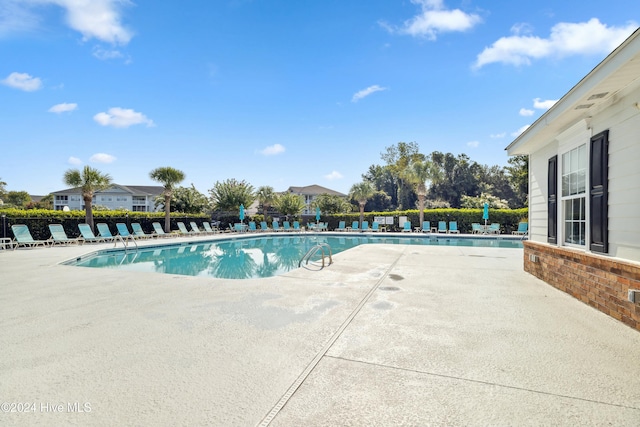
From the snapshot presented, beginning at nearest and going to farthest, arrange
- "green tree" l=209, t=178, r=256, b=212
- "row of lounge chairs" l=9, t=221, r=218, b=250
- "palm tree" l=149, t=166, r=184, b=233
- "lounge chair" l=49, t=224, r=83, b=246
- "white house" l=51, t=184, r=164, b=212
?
"row of lounge chairs" l=9, t=221, r=218, b=250 → "lounge chair" l=49, t=224, r=83, b=246 → "palm tree" l=149, t=166, r=184, b=233 → "green tree" l=209, t=178, r=256, b=212 → "white house" l=51, t=184, r=164, b=212

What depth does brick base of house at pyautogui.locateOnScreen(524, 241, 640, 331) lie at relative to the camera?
11.6 feet

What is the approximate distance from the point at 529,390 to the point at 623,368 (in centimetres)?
107

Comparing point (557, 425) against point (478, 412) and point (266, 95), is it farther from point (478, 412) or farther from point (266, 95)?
point (266, 95)

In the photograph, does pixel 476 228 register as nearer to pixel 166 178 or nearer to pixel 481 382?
pixel 481 382

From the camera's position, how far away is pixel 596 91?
12.1 ft

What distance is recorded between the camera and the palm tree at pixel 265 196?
28625mm

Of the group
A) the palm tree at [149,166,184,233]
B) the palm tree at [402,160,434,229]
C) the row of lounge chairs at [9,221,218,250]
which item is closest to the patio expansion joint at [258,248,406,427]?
the row of lounge chairs at [9,221,218,250]

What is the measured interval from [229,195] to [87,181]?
10683 millimetres

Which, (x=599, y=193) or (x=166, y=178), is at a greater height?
(x=166, y=178)

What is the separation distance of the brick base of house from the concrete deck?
8.6 inches

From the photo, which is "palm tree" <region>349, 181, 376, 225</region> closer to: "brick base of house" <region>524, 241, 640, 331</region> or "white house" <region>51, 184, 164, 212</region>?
"brick base of house" <region>524, 241, 640, 331</region>

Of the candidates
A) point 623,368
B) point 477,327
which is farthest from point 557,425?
point 477,327

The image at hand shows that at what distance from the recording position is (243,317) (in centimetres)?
388

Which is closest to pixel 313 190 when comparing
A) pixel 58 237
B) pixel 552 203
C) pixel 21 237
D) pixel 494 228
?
pixel 494 228
